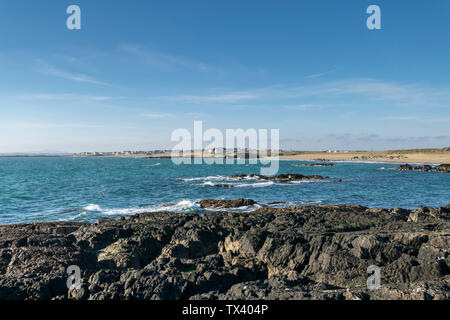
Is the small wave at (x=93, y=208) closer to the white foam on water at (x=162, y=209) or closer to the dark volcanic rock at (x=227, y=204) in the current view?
the white foam on water at (x=162, y=209)

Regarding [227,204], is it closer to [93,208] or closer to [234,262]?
[93,208]

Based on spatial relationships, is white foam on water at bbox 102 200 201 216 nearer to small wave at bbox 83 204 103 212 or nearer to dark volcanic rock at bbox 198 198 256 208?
dark volcanic rock at bbox 198 198 256 208

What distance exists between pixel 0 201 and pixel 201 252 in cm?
3188

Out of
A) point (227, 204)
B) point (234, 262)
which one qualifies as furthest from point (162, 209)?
point (234, 262)

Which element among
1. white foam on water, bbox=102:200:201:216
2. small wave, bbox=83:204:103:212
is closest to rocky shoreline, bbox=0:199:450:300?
white foam on water, bbox=102:200:201:216

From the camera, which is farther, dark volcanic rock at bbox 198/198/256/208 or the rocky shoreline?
dark volcanic rock at bbox 198/198/256/208

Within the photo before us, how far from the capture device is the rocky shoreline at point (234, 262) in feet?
22.6

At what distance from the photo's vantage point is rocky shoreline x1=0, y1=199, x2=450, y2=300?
6.89 meters

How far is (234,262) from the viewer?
10477mm

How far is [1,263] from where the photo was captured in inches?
406

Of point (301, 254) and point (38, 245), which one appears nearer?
point (301, 254)

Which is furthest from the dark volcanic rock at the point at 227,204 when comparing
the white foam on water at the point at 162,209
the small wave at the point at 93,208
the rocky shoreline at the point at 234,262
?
the rocky shoreline at the point at 234,262
